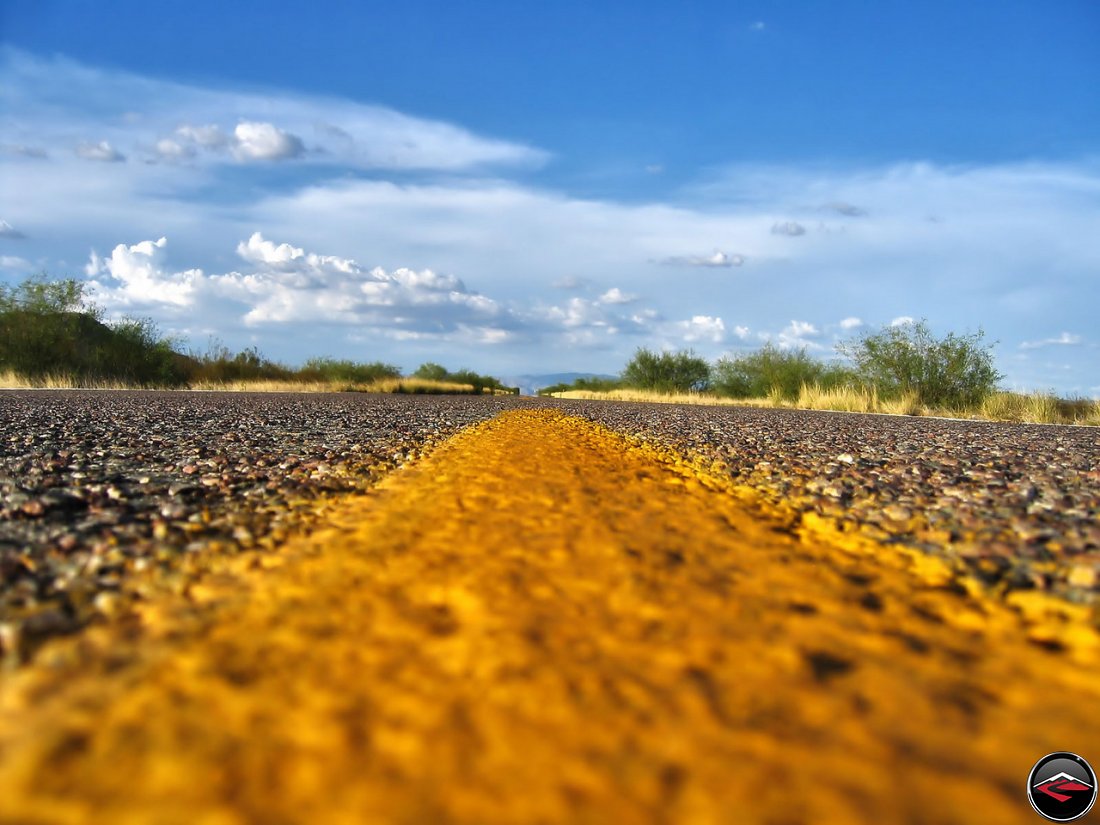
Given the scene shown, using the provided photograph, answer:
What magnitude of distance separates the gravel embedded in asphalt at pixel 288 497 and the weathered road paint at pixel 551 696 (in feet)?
0.83

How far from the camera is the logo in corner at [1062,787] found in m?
0.93

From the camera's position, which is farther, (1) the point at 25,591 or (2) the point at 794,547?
(2) the point at 794,547

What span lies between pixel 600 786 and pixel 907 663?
2.32 feet

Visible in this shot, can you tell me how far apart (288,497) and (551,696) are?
6.83ft

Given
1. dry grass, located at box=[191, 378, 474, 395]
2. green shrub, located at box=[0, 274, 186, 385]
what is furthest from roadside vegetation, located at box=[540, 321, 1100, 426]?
green shrub, located at box=[0, 274, 186, 385]

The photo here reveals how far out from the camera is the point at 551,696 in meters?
1.11

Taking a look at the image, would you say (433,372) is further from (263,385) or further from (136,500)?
(136,500)

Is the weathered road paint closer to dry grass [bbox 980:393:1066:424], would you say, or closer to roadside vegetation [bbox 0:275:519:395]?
dry grass [bbox 980:393:1066:424]

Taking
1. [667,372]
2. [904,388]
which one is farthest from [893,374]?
[667,372]

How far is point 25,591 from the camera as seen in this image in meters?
1.67

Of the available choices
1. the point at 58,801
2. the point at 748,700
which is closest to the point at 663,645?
the point at 748,700

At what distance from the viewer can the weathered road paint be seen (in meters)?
0.89

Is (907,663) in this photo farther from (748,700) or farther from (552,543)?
(552,543)

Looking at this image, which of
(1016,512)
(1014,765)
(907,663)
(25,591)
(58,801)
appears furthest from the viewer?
(1016,512)
